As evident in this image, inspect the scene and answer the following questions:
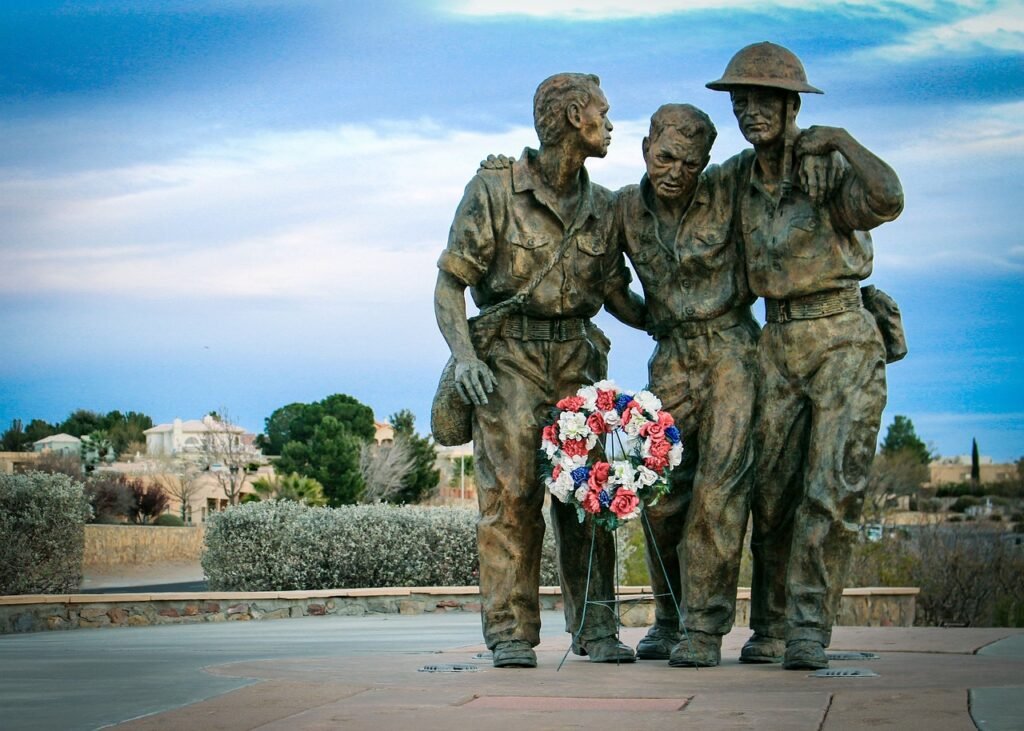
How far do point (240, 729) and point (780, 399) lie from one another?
3.37m

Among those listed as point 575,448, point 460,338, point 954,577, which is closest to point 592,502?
point 575,448

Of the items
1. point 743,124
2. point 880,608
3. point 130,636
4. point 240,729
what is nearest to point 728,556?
point 743,124

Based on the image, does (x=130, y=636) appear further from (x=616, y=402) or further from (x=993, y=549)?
(x=993, y=549)

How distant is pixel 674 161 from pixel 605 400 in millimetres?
1239

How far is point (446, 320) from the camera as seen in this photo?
785cm

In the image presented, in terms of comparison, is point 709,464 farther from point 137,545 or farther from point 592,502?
point 137,545

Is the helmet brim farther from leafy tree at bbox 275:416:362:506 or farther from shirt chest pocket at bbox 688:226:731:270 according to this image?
leafy tree at bbox 275:416:362:506

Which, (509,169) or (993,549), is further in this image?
(993,549)

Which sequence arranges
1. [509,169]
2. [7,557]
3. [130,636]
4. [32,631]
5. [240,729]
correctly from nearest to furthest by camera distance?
[240,729] < [509,169] < [130,636] < [32,631] < [7,557]

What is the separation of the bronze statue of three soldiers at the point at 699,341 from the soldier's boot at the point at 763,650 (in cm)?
2

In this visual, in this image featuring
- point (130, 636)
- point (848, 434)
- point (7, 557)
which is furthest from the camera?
point (7, 557)

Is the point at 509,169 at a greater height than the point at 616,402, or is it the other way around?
the point at 509,169

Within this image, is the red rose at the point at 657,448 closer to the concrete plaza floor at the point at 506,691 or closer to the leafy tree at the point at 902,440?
the concrete plaza floor at the point at 506,691

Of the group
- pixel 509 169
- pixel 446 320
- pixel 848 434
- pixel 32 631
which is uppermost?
pixel 509 169
